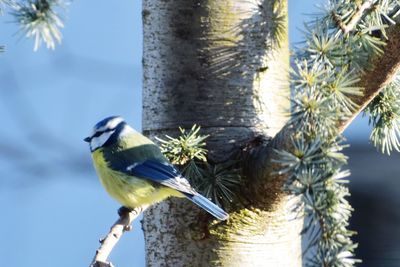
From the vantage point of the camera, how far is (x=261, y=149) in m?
1.09

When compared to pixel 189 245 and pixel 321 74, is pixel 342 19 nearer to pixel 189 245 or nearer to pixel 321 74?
pixel 321 74

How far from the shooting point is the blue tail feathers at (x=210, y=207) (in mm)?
1078

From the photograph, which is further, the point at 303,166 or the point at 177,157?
the point at 177,157

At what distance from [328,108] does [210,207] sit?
23 cm

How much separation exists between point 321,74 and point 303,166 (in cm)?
12

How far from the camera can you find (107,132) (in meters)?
1.52

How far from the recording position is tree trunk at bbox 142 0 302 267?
113cm

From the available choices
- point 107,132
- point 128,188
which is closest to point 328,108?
point 128,188

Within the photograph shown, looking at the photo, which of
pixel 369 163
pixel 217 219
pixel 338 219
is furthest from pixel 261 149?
pixel 369 163

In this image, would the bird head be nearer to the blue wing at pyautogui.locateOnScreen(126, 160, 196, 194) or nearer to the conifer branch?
the blue wing at pyautogui.locateOnScreen(126, 160, 196, 194)

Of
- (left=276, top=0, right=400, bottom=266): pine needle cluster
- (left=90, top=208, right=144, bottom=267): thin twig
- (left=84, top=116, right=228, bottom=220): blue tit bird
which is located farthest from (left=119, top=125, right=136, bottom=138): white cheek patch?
(left=276, top=0, right=400, bottom=266): pine needle cluster

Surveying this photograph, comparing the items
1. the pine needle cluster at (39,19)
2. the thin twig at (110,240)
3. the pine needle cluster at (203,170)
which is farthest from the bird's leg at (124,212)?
the pine needle cluster at (39,19)

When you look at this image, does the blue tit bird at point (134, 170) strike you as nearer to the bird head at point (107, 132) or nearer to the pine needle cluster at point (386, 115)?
the bird head at point (107, 132)

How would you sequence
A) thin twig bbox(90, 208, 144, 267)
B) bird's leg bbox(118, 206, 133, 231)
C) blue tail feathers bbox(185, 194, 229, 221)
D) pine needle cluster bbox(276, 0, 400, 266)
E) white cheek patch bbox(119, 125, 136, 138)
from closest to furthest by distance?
1. pine needle cluster bbox(276, 0, 400, 266)
2. thin twig bbox(90, 208, 144, 267)
3. blue tail feathers bbox(185, 194, 229, 221)
4. bird's leg bbox(118, 206, 133, 231)
5. white cheek patch bbox(119, 125, 136, 138)
